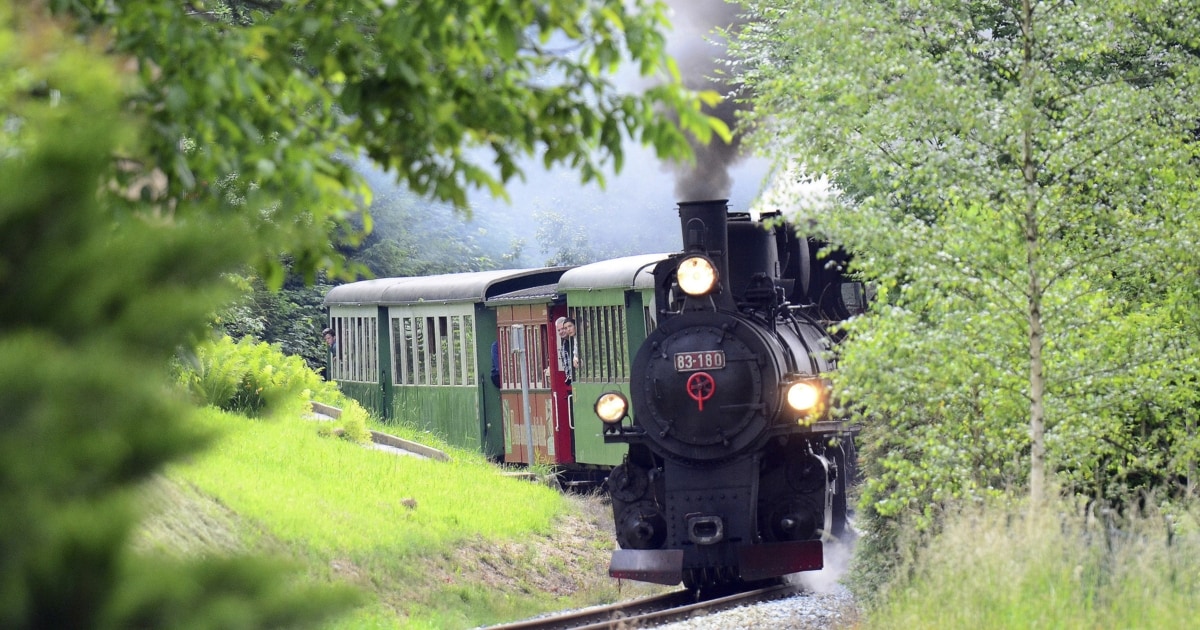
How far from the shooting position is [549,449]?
54.3 feet

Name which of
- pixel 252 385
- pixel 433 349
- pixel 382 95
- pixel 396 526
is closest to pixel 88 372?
pixel 382 95

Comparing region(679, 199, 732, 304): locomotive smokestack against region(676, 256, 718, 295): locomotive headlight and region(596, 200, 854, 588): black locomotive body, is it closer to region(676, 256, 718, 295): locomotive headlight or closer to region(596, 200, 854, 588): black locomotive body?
region(596, 200, 854, 588): black locomotive body

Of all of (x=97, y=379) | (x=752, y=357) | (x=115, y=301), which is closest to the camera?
(x=97, y=379)

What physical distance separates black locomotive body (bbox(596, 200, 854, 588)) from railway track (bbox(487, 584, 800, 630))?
0.23 metres

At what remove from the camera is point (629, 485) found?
10469mm

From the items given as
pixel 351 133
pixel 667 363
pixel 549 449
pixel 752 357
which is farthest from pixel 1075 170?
pixel 549 449

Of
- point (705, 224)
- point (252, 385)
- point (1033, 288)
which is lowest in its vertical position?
point (252, 385)

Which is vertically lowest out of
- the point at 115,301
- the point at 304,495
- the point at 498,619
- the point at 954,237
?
the point at 498,619

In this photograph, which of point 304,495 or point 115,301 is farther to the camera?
point 304,495

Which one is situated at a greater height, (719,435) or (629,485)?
(719,435)

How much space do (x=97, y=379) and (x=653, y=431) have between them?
8.43m

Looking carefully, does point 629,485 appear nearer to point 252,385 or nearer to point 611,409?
point 611,409

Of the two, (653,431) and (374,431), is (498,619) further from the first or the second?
(374,431)

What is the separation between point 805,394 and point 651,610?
225 cm
